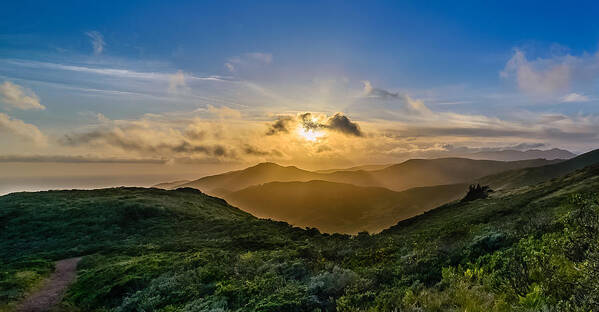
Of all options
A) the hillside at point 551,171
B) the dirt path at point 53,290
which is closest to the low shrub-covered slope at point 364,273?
the dirt path at point 53,290

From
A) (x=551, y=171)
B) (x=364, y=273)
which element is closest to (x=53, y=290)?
(x=364, y=273)

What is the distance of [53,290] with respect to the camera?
1733 centimetres

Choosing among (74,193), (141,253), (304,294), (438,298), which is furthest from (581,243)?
(74,193)

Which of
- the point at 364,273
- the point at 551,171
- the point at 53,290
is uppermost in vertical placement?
the point at 364,273

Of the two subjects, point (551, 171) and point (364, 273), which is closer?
point (364, 273)

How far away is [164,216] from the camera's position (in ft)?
129

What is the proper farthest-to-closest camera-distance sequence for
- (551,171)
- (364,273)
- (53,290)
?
(551,171), (53,290), (364,273)

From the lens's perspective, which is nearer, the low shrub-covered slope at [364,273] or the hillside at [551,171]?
the low shrub-covered slope at [364,273]

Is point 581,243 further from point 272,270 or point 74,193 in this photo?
point 74,193

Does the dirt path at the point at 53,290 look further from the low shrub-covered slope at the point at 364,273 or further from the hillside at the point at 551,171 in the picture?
the hillside at the point at 551,171

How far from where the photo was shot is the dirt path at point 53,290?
14.7m

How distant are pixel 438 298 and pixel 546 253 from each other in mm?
3430

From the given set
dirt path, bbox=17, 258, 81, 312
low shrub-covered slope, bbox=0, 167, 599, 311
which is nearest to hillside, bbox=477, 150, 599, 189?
low shrub-covered slope, bbox=0, 167, 599, 311

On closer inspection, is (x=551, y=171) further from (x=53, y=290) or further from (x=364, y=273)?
(x=53, y=290)
